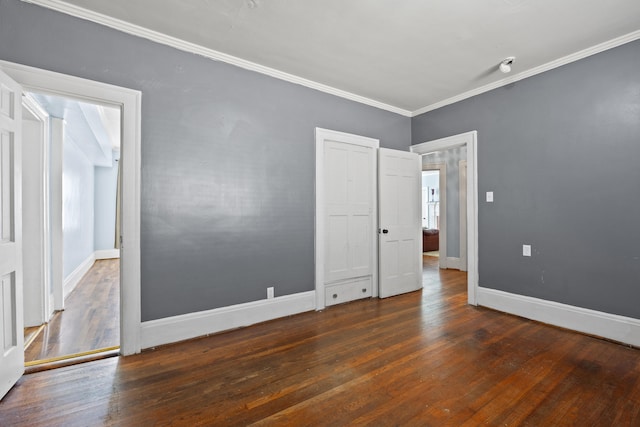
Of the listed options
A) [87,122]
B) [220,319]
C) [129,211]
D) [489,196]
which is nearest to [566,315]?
[489,196]

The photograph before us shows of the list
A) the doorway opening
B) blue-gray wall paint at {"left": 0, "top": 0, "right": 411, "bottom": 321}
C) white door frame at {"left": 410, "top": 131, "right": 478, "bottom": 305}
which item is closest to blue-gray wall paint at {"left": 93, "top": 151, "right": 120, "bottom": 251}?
the doorway opening

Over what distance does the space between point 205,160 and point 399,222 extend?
2.64 m

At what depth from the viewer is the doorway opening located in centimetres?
270

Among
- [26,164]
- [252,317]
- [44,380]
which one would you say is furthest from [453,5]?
[26,164]

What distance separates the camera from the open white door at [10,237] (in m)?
1.83

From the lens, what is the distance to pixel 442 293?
4.20m

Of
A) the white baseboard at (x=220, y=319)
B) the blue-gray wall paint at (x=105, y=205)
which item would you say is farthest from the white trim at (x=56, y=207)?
the blue-gray wall paint at (x=105, y=205)

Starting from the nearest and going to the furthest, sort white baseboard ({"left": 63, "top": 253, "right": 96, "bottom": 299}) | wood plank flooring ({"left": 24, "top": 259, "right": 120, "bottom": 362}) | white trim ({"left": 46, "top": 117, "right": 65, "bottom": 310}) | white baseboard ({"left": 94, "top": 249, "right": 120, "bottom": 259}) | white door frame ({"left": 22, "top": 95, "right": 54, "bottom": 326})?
1. wood plank flooring ({"left": 24, "top": 259, "right": 120, "bottom": 362})
2. white door frame ({"left": 22, "top": 95, "right": 54, "bottom": 326})
3. white trim ({"left": 46, "top": 117, "right": 65, "bottom": 310})
4. white baseboard ({"left": 63, "top": 253, "right": 96, "bottom": 299})
5. white baseboard ({"left": 94, "top": 249, "right": 120, "bottom": 259})

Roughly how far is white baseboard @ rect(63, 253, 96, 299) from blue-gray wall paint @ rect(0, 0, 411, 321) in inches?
101

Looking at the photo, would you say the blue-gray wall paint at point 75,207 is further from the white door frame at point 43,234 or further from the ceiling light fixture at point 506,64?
the ceiling light fixture at point 506,64

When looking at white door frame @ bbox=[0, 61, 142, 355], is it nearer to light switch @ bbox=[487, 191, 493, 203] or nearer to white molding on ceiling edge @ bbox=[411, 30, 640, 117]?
white molding on ceiling edge @ bbox=[411, 30, 640, 117]

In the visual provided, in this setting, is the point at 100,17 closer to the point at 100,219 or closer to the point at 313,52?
the point at 313,52

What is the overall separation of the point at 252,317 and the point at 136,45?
2651mm

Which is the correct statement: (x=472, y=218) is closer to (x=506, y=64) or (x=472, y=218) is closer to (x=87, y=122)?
(x=506, y=64)
